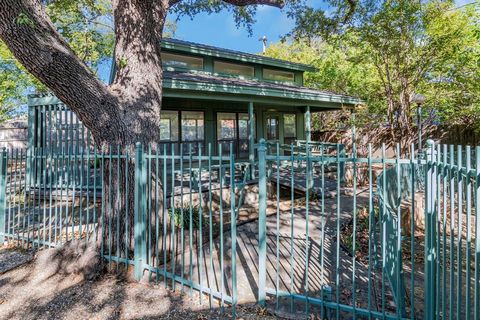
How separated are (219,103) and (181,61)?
7.31ft

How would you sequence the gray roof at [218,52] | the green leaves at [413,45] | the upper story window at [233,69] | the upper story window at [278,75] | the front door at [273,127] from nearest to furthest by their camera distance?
1. the green leaves at [413,45]
2. the gray roof at [218,52]
3. the upper story window at [233,69]
4. the front door at [273,127]
5. the upper story window at [278,75]

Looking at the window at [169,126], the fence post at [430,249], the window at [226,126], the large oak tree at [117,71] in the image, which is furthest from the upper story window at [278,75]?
the fence post at [430,249]

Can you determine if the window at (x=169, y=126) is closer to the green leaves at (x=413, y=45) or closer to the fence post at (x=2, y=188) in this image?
the green leaves at (x=413, y=45)

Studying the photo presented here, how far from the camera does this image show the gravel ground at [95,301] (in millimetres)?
3496

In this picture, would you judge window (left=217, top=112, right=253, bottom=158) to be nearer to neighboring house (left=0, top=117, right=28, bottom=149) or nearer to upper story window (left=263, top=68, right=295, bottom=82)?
upper story window (left=263, top=68, right=295, bottom=82)

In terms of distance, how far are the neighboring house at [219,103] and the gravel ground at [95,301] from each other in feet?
16.5

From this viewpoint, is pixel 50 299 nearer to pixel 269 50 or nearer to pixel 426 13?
pixel 426 13

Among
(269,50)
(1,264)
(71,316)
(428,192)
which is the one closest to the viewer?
(428,192)

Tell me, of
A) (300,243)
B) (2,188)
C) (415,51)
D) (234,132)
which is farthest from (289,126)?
(2,188)

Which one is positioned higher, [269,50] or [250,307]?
[269,50]

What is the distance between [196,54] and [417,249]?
10524mm

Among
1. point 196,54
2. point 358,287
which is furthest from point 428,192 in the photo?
point 196,54

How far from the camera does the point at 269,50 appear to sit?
31.6 metres

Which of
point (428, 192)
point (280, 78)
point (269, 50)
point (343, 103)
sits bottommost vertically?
point (428, 192)
